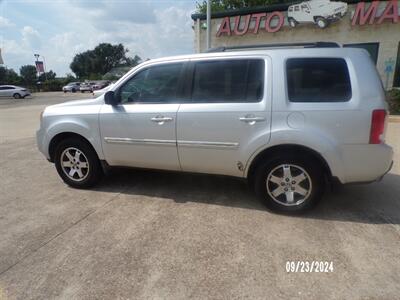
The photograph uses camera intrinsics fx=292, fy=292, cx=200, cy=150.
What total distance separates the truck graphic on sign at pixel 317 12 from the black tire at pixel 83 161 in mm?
11272

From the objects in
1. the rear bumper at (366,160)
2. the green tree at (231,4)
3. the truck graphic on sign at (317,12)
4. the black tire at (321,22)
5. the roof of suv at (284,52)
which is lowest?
the rear bumper at (366,160)

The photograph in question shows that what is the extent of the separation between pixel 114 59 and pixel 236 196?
4195 inches

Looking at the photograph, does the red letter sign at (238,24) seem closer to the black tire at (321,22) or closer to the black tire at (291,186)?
the black tire at (321,22)

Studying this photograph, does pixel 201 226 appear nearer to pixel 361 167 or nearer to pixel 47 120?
pixel 361 167

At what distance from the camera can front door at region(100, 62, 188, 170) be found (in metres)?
A: 3.68

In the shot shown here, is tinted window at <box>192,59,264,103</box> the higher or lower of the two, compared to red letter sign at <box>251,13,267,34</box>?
lower

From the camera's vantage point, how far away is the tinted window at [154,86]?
3.71 meters

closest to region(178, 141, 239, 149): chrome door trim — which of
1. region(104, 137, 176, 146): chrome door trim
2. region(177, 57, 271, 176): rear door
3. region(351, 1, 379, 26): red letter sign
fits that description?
region(177, 57, 271, 176): rear door

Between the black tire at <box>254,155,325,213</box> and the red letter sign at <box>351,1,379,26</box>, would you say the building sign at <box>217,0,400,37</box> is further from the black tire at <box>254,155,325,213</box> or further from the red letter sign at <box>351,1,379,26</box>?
the black tire at <box>254,155,325,213</box>

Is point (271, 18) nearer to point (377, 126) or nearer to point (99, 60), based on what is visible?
point (377, 126)

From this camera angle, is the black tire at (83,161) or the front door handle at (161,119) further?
the black tire at (83,161)

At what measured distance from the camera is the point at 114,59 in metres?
101

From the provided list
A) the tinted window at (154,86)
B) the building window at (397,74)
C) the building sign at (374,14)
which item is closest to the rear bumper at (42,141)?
the tinted window at (154,86)

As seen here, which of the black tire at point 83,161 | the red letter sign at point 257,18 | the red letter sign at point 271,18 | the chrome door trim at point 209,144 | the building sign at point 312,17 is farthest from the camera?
the red letter sign at point 257,18
